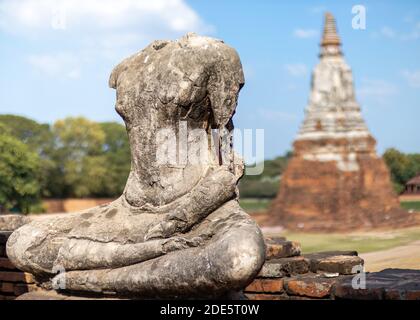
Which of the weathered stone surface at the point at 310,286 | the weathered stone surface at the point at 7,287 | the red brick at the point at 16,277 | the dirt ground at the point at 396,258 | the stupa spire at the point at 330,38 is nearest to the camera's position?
the weathered stone surface at the point at 310,286

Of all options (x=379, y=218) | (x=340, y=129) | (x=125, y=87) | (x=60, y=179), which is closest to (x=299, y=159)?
(x=340, y=129)

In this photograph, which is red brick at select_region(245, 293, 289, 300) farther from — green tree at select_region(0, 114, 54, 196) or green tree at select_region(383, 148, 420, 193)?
green tree at select_region(0, 114, 54, 196)

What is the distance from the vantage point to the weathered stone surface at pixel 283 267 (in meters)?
4.96

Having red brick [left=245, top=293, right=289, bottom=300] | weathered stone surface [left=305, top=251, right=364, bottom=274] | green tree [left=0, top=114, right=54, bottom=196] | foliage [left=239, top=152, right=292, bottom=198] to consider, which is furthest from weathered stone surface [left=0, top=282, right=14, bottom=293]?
foliage [left=239, top=152, right=292, bottom=198]

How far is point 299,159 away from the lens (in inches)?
813

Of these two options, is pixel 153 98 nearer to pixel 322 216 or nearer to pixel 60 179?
pixel 322 216

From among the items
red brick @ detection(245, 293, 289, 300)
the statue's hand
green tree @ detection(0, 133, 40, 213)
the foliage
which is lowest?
the foliage

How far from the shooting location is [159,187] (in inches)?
165

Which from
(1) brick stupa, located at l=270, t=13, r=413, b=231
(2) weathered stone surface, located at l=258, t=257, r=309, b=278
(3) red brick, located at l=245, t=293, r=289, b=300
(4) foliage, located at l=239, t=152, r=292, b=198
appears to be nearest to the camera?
(3) red brick, located at l=245, t=293, r=289, b=300

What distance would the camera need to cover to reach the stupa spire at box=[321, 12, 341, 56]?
20109mm

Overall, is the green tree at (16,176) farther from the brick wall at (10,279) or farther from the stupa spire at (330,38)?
the brick wall at (10,279)

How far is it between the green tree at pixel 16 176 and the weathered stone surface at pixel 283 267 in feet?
50.5

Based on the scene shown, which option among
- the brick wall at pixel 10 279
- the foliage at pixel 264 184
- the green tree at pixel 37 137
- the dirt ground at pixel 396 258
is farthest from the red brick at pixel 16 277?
the foliage at pixel 264 184

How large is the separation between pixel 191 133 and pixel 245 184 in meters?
24.9
